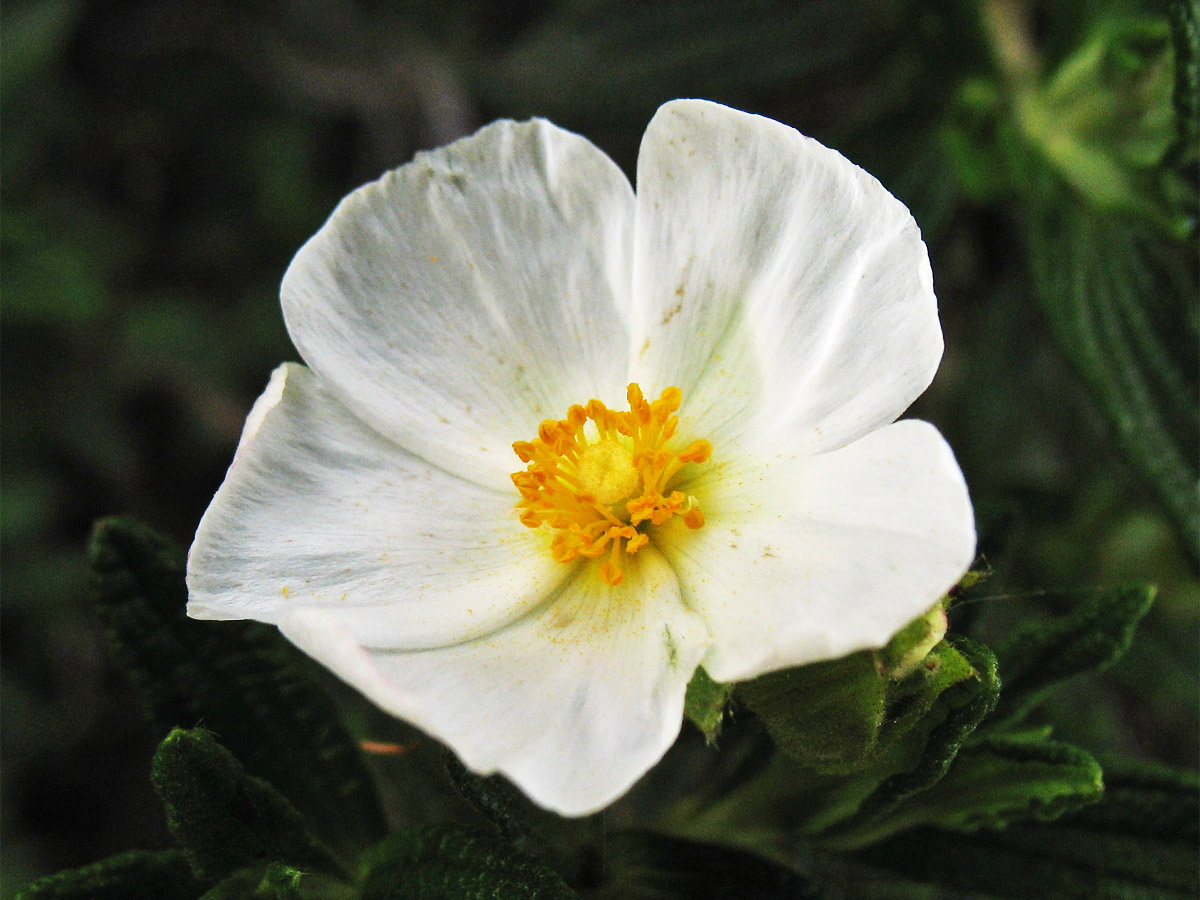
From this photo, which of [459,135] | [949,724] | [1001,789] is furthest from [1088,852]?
[459,135]

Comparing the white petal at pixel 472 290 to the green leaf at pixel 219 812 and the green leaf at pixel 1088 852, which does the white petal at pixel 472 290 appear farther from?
the green leaf at pixel 1088 852

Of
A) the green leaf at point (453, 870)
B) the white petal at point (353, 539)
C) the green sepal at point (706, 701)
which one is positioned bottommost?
the green leaf at point (453, 870)

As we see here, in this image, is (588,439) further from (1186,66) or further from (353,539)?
(1186,66)

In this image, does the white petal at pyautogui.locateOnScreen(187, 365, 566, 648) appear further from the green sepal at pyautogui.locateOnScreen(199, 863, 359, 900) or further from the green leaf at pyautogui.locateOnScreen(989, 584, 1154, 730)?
the green leaf at pyautogui.locateOnScreen(989, 584, 1154, 730)

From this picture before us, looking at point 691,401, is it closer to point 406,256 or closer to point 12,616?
point 406,256

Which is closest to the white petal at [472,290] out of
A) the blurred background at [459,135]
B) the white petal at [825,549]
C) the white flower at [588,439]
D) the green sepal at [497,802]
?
the white flower at [588,439]

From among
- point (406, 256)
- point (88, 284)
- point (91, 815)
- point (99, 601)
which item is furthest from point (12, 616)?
point (406, 256)

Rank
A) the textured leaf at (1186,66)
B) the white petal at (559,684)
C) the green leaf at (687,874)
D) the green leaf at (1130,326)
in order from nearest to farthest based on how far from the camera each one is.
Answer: the white petal at (559,684), the green leaf at (687,874), the textured leaf at (1186,66), the green leaf at (1130,326)
